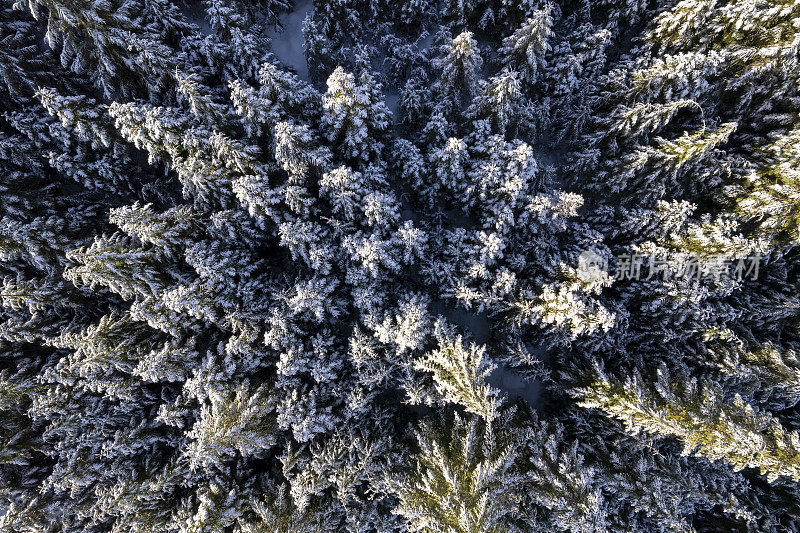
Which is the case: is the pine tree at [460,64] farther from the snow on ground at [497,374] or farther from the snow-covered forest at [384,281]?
the snow on ground at [497,374]

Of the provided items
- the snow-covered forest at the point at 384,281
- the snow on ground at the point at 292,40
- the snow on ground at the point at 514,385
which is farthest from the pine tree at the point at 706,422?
the snow on ground at the point at 292,40

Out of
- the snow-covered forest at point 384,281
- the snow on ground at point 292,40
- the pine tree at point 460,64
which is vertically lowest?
the snow-covered forest at point 384,281

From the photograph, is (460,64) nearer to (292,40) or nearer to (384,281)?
(384,281)

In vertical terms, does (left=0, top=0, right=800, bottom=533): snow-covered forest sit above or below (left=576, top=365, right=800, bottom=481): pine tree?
above

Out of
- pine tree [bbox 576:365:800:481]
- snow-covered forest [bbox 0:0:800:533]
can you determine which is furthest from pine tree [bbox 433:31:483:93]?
pine tree [bbox 576:365:800:481]

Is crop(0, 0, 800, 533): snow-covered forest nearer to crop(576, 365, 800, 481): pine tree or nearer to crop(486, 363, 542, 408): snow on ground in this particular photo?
crop(576, 365, 800, 481): pine tree
